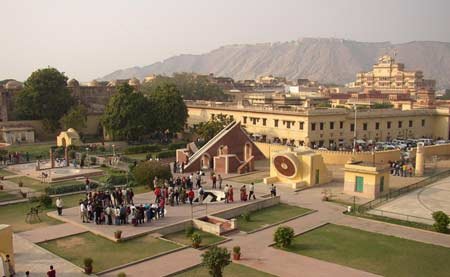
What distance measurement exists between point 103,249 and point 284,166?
18.4m

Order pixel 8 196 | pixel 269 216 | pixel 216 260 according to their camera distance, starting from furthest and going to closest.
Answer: pixel 8 196 < pixel 269 216 < pixel 216 260

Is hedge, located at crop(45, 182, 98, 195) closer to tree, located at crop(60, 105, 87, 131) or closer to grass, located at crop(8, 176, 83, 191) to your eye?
grass, located at crop(8, 176, 83, 191)

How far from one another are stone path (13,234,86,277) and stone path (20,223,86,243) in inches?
35.8

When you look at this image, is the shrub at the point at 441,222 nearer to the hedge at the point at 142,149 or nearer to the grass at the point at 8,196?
the grass at the point at 8,196

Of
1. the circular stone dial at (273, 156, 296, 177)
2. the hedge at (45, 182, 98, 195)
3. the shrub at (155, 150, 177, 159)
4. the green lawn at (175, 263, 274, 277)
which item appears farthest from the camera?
the shrub at (155, 150, 177, 159)

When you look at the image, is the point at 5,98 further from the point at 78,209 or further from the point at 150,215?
the point at 150,215

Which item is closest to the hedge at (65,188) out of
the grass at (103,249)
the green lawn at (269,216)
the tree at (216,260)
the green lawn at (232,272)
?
the grass at (103,249)

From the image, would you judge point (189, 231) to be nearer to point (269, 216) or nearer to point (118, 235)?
point (118, 235)

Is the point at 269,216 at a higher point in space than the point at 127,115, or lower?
lower

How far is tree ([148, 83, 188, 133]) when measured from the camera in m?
57.4

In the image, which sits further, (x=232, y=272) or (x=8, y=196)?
(x=8, y=196)

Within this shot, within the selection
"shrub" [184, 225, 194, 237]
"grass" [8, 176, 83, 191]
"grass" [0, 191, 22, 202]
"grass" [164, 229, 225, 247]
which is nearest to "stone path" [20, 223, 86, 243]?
"grass" [164, 229, 225, 247]

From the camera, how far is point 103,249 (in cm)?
2102

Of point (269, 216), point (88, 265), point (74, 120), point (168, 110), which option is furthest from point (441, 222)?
point (74, 120)
